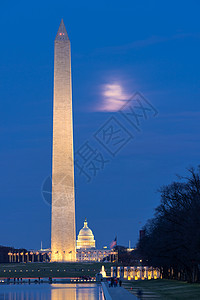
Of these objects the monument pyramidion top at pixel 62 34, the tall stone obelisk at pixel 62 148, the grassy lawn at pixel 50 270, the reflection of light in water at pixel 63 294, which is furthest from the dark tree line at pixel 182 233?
the monument pyramidion top at pixel 62 34

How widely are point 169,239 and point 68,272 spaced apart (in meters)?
41.1

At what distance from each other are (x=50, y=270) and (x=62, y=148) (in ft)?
60.6

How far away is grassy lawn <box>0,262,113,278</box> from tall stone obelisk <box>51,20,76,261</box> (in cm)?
493

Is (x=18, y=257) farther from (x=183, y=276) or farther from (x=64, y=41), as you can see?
(x=183, y=276)

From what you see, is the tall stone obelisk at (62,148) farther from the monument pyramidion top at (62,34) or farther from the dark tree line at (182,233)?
the dark tree line at (182,233)

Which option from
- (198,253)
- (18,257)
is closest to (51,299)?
(198,253)

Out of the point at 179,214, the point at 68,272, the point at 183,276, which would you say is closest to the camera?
the point at 179,214

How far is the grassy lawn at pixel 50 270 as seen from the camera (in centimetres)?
9412

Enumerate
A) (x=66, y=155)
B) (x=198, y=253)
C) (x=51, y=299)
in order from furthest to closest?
(x=66, y=155)
(x=198, y=253)
(x=51, y=299)

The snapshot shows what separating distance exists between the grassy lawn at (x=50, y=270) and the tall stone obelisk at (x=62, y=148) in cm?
493

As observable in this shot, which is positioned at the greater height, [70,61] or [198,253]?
[70,61]

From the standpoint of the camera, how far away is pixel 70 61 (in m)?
106

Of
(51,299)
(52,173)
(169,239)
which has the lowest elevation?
(51,299)

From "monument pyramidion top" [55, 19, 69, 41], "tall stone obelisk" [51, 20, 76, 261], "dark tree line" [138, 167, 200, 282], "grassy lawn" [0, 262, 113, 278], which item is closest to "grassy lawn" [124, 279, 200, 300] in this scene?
"dark tree line" [138, 167, 200, 282]
